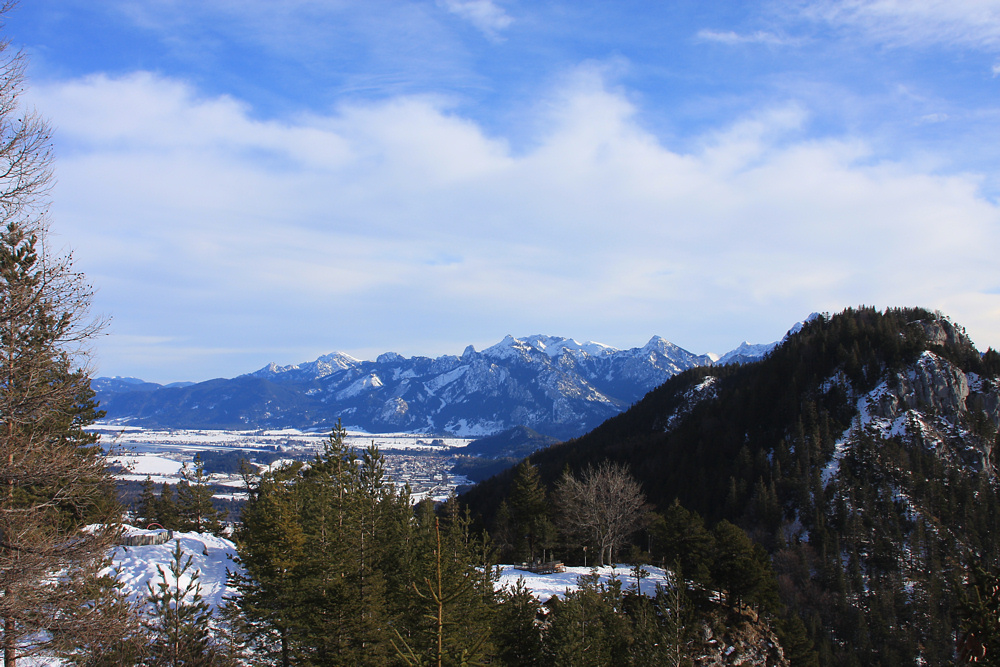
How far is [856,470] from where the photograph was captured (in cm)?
12406

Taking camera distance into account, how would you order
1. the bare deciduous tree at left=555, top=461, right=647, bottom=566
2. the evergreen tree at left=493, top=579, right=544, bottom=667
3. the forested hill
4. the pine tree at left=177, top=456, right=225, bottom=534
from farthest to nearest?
the forested hill, the pine tree at left=177, top=456, right=225, bottom=534, the bare deciduous tree at left=555, top=461, right=647, bottom=566, the evergreen tree at left=493, top=579, right=544, bottom=667

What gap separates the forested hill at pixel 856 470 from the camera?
98.7 metres

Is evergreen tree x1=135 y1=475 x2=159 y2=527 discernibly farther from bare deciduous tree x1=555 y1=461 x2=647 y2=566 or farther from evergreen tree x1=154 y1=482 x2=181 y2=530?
bare deciduous tree x1=555 y1=461 x2=647 y2=566

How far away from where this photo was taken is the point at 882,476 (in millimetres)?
121000

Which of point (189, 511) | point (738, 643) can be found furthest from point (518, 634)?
point (189, 511)

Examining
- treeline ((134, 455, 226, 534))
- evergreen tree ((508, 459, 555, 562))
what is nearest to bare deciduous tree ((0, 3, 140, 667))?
evergreen tree ((508, 459, 555, 562))

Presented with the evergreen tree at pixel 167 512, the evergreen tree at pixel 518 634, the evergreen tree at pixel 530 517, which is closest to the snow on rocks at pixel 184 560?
the evergreen tree at pixel 518 634

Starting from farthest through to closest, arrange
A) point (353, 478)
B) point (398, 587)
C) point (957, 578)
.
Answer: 1. point (353, 478)
2. point (398, 587)
3. point (957, 578)

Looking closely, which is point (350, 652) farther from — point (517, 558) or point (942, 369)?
point (942, 369)

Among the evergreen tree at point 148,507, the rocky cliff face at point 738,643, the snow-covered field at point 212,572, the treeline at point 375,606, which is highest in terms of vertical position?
the treeline at point 375,606

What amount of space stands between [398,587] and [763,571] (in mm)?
34212

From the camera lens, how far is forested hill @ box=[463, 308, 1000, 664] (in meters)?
98.7

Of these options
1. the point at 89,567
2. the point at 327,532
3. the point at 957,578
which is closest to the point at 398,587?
the point at 327,532

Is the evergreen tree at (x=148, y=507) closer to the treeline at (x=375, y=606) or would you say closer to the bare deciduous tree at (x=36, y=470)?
the treeline at (x=375, y=606)
